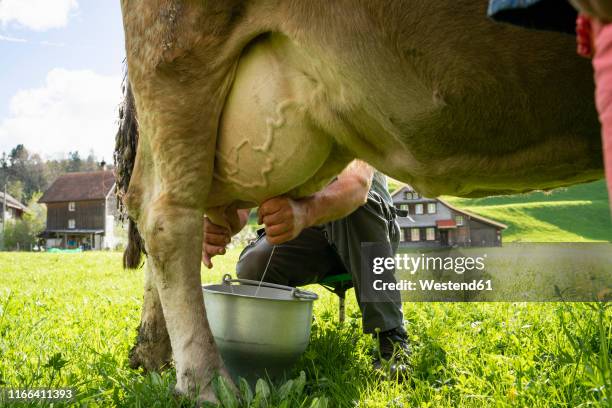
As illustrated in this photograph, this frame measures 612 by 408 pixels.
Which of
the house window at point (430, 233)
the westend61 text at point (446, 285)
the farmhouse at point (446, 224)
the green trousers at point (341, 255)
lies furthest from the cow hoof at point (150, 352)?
the house window at point (430, 233)

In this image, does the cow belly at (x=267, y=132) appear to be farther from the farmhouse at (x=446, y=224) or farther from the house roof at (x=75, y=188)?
the house roof at (x=75, y=188)

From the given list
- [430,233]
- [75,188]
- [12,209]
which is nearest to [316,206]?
[430,233]

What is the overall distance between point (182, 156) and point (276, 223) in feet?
1.75

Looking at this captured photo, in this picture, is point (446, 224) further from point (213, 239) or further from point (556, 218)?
point (213, 239)

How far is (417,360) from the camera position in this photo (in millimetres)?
2641

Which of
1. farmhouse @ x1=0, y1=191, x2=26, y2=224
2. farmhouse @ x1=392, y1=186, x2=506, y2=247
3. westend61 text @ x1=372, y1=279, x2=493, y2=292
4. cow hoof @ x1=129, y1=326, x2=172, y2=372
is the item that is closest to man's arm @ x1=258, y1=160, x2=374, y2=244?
cow hoof @ x1=129, y1=326, x2=172, y2=372

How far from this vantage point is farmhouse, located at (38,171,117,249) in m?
53.6

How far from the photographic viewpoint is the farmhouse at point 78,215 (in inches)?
2110

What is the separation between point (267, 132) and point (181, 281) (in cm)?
72

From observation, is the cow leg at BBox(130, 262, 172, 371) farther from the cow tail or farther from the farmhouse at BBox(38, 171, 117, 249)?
the farmhouse at BBox(38, 171, 117, 249)

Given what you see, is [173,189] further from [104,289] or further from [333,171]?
[104,289]

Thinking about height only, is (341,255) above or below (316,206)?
below

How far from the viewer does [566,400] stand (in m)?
1.88

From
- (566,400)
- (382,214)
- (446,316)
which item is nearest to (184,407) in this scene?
(566,400)
